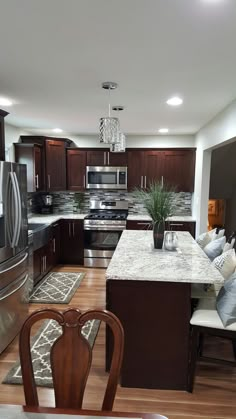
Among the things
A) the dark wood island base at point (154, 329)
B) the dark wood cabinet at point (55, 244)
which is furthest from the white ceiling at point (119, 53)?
the dark wood cabinet at point (55, 244)

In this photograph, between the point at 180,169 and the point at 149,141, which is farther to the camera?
the point at 149,141

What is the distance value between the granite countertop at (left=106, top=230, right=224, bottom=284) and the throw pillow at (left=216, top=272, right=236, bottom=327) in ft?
0.34

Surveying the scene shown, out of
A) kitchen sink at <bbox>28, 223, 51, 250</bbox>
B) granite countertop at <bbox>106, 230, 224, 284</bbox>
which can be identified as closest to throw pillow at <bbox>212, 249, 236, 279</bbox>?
granite countertop at <bbox>106, 230, 224, 284</bbox>

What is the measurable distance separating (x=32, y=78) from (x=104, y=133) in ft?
2.51

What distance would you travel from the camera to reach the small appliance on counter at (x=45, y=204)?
5.63 metres

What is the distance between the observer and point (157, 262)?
2.49m

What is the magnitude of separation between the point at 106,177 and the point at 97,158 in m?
0.40

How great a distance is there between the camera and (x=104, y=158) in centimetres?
542

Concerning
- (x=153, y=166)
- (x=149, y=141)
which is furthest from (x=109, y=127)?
Result: (x=149, y=141)

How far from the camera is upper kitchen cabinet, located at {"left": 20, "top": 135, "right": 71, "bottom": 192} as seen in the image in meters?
5.06

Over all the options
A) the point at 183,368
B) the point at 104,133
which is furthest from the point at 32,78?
the point at 183,368

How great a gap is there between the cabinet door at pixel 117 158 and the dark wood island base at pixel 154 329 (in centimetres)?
356

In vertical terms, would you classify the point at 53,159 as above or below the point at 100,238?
above

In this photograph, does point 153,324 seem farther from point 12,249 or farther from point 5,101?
point 5,101
